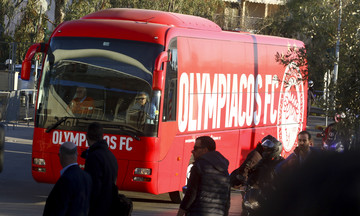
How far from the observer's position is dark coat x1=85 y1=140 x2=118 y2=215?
7742 mm

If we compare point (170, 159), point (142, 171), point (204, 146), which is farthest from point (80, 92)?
point (204, 146)

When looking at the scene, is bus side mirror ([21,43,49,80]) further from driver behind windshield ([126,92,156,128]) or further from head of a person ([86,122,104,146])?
head of a person ([86,122,104,146])

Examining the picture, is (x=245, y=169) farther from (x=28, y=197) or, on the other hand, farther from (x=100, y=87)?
(x=28, y=197)

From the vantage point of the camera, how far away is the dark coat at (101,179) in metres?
7.74

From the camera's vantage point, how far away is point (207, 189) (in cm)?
749

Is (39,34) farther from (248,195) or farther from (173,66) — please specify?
(248,195)

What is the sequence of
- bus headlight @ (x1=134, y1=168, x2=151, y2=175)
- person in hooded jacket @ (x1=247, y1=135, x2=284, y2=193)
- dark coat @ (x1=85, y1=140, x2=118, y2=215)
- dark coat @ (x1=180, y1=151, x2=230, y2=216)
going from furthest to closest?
bus headlight @ (x1=134, y1=168, x2=151, y2=175) < person in hooded jacket @ (x1=247, y1=135, x2=284, y2=193) < dark coat @ (x1=85, y1=140, x2=118, y2=215) < dark coat @ (x1=180, y1=151, x2=230, y2=216)

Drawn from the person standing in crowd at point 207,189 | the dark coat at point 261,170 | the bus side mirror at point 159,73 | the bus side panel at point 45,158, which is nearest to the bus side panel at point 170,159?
the bus side mirror at point 159,73

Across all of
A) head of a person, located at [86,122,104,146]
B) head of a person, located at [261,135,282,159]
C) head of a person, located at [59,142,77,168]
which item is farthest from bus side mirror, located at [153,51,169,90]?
head of a person, located at [59,142,77,168]

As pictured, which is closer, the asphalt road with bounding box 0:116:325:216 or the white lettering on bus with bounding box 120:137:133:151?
the white lettering on bus with bounding box 120:137:133:151

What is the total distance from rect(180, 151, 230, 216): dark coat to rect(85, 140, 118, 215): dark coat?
803 mm

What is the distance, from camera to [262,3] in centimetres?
6969

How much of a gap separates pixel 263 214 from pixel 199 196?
521cm

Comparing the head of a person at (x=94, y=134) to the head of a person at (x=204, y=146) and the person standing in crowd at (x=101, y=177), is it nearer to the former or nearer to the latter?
the person standing in crowd at (x=101, y=177)
